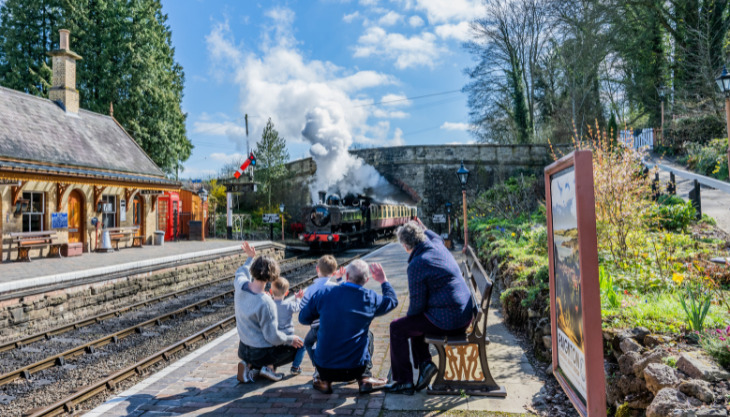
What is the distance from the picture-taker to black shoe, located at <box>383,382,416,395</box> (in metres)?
3.70

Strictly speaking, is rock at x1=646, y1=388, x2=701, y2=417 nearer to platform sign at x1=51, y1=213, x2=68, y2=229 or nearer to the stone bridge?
platform sign at x1=51, y1=213, x2=68, y2=229

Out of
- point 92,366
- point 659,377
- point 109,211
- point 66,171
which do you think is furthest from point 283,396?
point 109,211

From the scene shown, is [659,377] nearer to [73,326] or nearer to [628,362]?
[628,362]

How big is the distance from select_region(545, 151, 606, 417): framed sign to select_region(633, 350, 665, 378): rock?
1.95ft

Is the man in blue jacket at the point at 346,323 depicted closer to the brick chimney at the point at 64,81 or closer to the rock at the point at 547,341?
the rock at the point at 547,341

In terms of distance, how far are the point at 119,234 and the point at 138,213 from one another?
7.52ft

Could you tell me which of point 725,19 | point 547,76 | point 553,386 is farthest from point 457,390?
point 547,76

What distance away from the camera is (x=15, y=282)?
871 cm

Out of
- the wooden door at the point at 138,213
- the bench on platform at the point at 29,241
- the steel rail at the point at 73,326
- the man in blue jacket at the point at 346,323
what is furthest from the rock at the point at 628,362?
the wooden door at the point at 138,213

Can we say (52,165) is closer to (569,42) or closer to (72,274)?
(72,274)

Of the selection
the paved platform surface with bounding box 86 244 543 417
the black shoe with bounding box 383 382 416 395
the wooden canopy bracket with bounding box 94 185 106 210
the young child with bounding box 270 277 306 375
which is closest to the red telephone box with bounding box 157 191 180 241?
the wooden canopy bracket with bounding box 94 185 106 210

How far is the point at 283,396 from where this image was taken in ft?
12.5

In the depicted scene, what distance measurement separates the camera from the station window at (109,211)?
658 inches

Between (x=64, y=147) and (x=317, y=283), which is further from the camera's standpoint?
(x=64, y=147)
